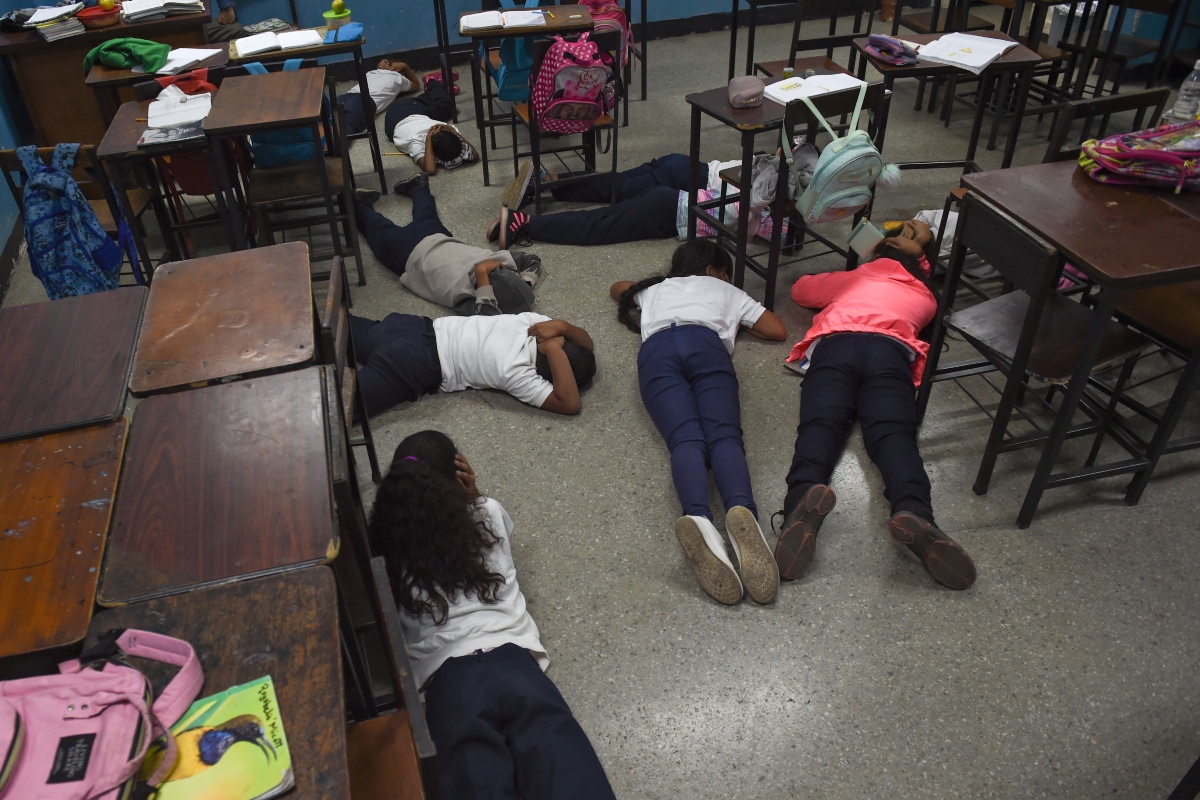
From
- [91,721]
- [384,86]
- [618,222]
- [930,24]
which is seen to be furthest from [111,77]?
[930,24]

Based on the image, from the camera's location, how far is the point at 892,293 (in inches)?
105

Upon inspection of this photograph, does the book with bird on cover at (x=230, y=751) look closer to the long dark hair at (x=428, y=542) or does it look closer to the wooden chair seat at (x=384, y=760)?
the wooden chair seat at (x=384, y=760)

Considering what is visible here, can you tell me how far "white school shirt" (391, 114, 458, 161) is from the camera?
4.57 meters

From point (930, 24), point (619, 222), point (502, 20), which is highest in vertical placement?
point (502, 20)

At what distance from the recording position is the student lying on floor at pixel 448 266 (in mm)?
3160

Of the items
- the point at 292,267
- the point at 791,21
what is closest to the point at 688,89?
the point at 791,21

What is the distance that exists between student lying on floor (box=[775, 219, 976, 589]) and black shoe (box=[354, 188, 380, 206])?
2320 mm

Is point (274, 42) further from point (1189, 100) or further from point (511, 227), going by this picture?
point (1189, 100)

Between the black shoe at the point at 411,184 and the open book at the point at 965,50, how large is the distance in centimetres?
238

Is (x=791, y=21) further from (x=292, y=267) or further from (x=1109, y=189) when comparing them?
(x=292, y=267)

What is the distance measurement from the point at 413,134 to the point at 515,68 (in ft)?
2.72

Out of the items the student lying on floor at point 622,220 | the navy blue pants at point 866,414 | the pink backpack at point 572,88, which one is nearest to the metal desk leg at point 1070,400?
the navy blue pants at point 866,414

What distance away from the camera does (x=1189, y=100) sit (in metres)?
3.01

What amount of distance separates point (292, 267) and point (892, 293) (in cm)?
185
